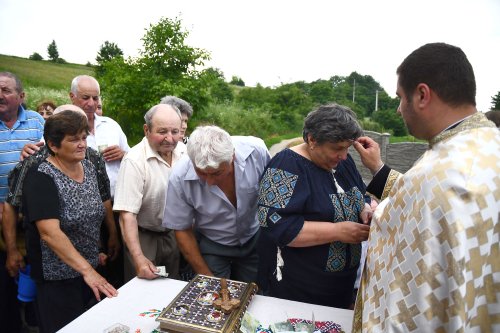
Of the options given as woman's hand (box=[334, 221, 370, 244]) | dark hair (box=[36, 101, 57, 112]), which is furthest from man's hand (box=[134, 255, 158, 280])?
dark hair (box=[36, 101, 57, 112])

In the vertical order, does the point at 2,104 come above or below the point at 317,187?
above

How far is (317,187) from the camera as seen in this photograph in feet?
6.91

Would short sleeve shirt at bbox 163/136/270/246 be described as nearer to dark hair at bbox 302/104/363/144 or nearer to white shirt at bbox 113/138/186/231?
white shirt at bbox 113/138/186/231

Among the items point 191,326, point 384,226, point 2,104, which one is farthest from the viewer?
point 2,104

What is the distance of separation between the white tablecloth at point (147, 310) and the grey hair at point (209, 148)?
0.79 m

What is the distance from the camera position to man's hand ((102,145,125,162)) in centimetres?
346

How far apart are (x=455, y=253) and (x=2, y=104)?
367cm

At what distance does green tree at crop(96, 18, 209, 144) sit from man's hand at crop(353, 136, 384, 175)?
5.27 metres

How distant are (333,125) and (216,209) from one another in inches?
42.4

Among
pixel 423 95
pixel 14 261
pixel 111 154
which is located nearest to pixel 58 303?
pixel 14 261

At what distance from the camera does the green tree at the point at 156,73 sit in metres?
6.98

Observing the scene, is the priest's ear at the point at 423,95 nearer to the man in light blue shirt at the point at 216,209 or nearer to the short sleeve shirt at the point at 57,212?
the man in light blue shirt at the point at 216,209

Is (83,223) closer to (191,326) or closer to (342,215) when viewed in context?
(191,326)

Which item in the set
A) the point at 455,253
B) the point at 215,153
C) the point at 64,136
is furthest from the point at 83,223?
the point at 455,253
